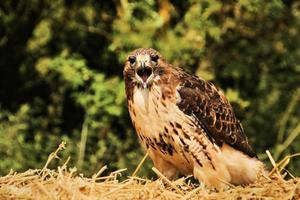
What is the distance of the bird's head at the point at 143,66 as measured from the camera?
5793 millimetres

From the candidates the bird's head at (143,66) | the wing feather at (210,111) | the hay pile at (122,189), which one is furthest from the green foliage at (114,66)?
the hay pile at (122,189)

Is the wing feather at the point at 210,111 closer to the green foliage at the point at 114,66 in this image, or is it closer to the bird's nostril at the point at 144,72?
the bird's nostril at the point at 144,72

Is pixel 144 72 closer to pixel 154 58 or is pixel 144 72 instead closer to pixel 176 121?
pixel 154 58

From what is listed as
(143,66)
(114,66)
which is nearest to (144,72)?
(143,66)

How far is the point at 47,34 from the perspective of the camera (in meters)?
8.61

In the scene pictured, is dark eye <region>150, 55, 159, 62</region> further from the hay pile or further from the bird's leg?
the hay pile

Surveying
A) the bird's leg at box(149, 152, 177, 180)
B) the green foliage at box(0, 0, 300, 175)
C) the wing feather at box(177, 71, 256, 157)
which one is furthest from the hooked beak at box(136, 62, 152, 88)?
the green foliage at box(0, 0, 300, 175)

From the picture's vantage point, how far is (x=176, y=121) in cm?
586

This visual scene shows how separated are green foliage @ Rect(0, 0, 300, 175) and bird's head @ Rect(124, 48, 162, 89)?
6.70 ft

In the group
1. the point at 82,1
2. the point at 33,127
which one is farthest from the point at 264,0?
the point at 33,127

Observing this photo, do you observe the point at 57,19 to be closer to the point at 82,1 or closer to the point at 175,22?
the point at 82,1

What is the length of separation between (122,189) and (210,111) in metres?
1.28

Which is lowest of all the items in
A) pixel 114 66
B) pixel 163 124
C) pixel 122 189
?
pixel 122 189

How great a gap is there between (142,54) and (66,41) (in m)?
3.32
